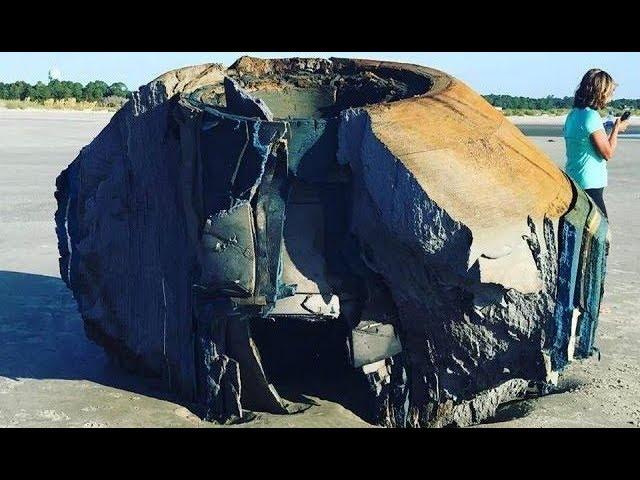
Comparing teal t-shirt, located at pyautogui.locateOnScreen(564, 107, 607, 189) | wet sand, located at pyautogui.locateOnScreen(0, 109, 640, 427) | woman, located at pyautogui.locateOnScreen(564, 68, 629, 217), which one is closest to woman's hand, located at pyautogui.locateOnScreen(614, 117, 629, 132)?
woman, located at pyautogui.locateOnScreen(564, 68, 629, 217)

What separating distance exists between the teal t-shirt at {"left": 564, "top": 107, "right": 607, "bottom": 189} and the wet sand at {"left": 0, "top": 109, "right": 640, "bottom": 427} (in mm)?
951

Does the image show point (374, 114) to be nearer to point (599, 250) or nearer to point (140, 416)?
point (599, 250)

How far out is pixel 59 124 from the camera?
2419cm

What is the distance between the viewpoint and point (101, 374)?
15.1 feet

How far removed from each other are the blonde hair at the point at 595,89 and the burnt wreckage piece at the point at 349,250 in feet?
3.20

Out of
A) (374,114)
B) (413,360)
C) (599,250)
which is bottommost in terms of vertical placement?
(413,360)

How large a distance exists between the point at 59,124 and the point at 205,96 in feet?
68.0

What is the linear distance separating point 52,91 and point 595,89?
37.8 m

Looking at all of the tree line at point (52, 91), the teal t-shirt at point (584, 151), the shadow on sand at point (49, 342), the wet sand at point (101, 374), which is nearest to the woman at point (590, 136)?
the teal t-shirt at point (584, 151)

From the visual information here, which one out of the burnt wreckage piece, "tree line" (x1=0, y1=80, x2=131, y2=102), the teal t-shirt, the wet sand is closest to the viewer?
the burnt wreckage piece

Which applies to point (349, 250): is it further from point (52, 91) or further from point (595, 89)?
point (52, 91)

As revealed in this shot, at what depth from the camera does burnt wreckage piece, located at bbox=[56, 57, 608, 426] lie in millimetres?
3484

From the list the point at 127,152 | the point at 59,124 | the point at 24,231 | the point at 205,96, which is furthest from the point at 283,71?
the point at 59,124

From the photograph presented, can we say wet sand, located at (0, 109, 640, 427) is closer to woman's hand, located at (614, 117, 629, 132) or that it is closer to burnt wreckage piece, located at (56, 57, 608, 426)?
burnt wreckage piece, located at (56, 57, 608, 426)
